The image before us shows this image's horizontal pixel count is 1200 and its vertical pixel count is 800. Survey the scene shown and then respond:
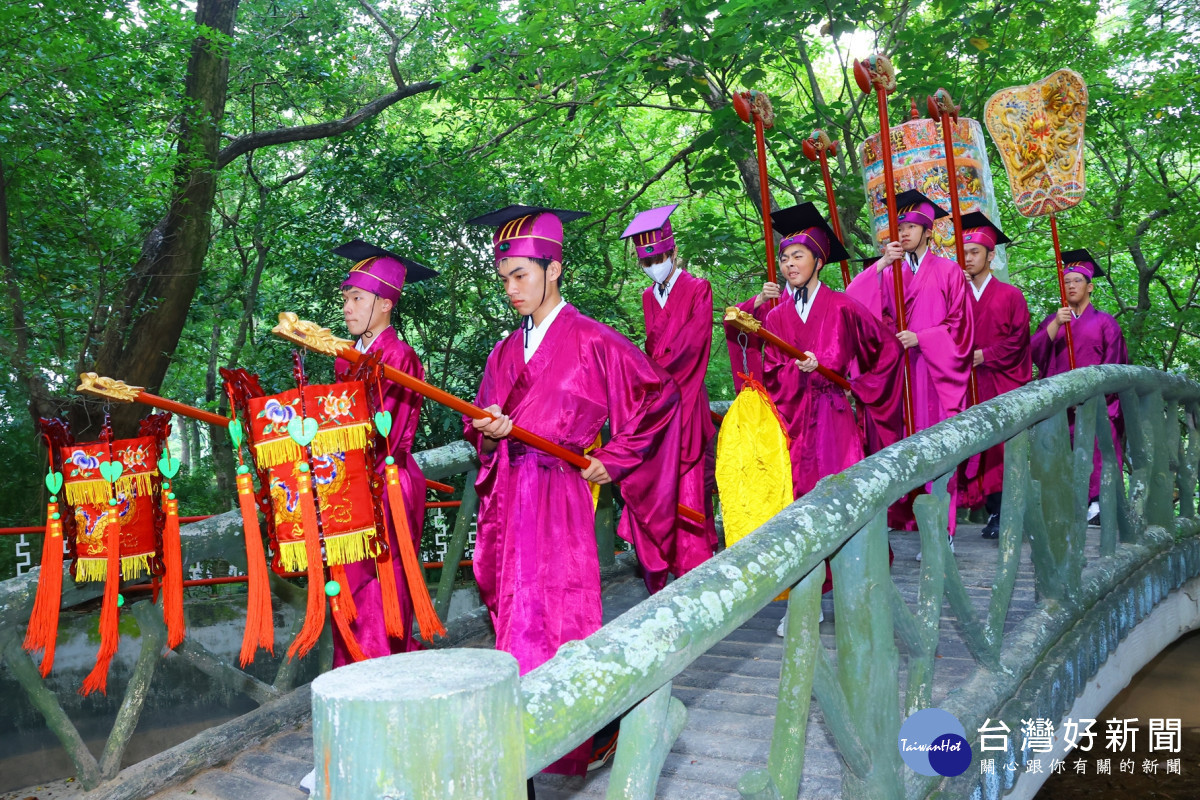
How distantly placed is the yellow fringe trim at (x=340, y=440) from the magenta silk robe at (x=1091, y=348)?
5704 millimetres

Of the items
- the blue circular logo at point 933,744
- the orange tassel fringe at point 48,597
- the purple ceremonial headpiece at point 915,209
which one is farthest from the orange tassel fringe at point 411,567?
the purple ceremonial headpiece at point 915,209

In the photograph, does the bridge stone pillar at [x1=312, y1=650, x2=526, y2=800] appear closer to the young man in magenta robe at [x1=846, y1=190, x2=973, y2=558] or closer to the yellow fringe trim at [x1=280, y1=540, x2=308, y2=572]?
the yellow fringe trim at [x1=280, y1=540, x2=308, y2=572]

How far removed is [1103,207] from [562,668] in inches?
494

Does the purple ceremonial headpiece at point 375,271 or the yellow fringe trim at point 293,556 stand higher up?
the purple ceremonial headpiece at point 375,271

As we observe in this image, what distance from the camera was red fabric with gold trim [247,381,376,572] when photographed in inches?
120

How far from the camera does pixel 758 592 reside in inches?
72.1

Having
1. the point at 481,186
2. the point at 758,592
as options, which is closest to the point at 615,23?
the point at 481,186

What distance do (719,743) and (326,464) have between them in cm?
162

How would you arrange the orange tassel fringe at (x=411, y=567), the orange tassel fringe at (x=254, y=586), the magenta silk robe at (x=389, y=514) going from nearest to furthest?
the orange tassel fringe at (x=254, y=586)
the orange tassel fringe at (x=411, y=567)
the magenta silk robe at (x=389, y=514)

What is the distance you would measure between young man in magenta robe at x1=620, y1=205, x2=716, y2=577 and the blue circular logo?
2374 millimetres

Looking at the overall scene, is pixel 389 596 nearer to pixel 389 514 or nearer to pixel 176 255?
pixel 389 514

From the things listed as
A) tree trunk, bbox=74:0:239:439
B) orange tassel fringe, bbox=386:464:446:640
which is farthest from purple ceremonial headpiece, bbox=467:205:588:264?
tree trunk, bbox=74:0:239:439

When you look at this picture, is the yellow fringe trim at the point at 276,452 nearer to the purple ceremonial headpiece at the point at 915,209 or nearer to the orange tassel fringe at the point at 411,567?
the orange tassel fringe at the point at 411,567

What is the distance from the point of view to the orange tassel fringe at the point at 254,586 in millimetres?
2912
